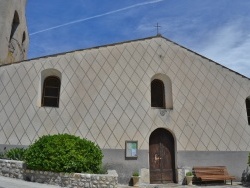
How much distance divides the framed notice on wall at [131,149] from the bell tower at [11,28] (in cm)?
744

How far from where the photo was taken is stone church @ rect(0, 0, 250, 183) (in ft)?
36.7

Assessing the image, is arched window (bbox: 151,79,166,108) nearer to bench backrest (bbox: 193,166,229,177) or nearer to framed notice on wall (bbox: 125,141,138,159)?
framed notice on wall (bbox: 125,141,138,159)

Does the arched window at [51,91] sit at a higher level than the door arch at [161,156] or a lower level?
higher

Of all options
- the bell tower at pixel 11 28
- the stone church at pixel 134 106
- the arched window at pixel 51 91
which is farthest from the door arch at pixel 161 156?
the bell tower at pixel 11 28

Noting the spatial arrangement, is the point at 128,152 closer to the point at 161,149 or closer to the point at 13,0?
the point at 161,149

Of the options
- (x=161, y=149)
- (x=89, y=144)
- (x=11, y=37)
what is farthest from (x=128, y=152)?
(x=11, y=37)

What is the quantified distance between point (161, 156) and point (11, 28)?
1105 cm

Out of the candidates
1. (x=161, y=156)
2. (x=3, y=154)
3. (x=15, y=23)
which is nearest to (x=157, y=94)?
(x=161, y=156)

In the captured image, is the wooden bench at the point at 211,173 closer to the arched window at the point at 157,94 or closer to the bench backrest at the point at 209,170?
the bench backrest at the point at 209,170

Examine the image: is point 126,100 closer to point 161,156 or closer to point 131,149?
point 131,149

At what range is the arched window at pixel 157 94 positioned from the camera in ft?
42.2

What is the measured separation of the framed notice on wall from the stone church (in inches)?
1.6

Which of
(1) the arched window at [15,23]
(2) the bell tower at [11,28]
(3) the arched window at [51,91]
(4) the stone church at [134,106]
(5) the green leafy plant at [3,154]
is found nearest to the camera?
(5) the green leafy plant at [3,154]

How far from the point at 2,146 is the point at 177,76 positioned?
8.40 metres
